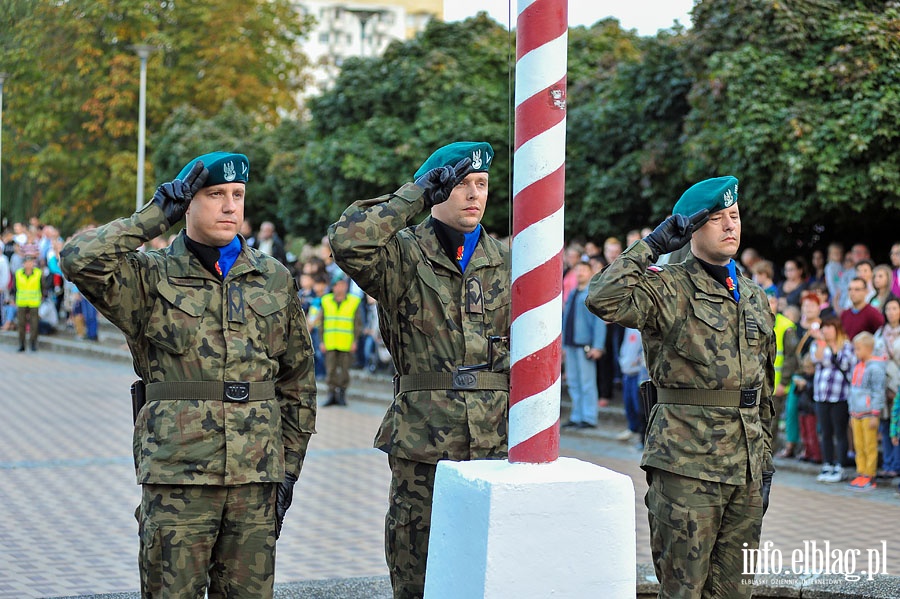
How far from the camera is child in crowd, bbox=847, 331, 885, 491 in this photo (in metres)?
11.5

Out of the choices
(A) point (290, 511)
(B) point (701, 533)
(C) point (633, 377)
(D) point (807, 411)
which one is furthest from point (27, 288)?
(B) point (701, 533)

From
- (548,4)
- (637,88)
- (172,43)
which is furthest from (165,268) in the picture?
(172,43)

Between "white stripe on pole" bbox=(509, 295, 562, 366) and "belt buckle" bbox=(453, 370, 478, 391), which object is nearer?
"white stripe on pole" bbox=(509, 295, 562, 366)

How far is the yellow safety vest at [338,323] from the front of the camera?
17141 millimetres

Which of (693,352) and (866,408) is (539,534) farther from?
(866,408)

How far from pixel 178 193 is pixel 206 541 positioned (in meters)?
1.32

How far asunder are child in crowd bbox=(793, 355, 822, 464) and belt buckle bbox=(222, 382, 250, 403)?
848cm

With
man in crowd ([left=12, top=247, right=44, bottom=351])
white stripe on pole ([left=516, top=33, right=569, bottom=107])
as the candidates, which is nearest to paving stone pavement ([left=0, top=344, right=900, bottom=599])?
white stripe on pole ([left=516, top=33, right=569, bottom=107])

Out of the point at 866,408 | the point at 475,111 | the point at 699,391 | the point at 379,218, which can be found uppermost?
the point at 475,111

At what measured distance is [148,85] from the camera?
37688mm

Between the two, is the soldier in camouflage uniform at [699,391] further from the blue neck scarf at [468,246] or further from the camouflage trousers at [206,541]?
the camouflage trousers at [206,541]

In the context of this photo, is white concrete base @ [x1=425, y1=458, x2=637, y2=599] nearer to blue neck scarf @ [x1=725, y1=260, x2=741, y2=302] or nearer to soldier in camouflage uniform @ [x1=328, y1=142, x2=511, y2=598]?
soldier in camouflage uniform @ [x1=328, y1=142, x2=511, y2=598]

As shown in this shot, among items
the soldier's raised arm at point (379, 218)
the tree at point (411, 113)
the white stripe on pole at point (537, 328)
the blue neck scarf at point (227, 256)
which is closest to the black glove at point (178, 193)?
the blue neck scarf at point (227, 256)

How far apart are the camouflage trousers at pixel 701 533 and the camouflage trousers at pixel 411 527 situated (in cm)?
107
